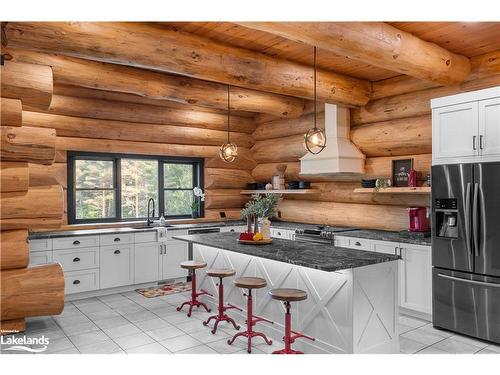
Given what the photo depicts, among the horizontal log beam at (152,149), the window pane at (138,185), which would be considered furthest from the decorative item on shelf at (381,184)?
the window pane at (138,185)

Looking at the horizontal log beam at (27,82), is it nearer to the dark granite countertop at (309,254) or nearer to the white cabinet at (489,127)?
the dark granite countertop at (309,254)

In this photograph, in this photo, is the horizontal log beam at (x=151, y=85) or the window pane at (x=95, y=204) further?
the window pane at (x=95, y=204)

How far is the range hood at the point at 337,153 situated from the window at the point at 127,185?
8.42 feet

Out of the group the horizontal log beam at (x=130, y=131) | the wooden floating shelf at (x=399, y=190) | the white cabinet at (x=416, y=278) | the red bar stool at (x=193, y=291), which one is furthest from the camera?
the horizontal log beam at (x=130, y=131)

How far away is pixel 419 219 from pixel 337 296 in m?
2.30

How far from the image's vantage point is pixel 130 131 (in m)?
6.94

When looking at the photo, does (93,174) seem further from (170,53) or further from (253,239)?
(253,239)

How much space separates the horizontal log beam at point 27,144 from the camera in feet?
13.7

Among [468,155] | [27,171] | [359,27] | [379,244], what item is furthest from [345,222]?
[27,171]

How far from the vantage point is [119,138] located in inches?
270

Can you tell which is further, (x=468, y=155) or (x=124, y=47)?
(x=468, y=155)

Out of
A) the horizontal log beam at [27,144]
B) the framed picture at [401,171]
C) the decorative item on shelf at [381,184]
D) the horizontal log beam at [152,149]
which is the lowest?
the decorative item on shelf at [381,184]

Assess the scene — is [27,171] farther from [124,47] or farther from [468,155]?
[468,155]
